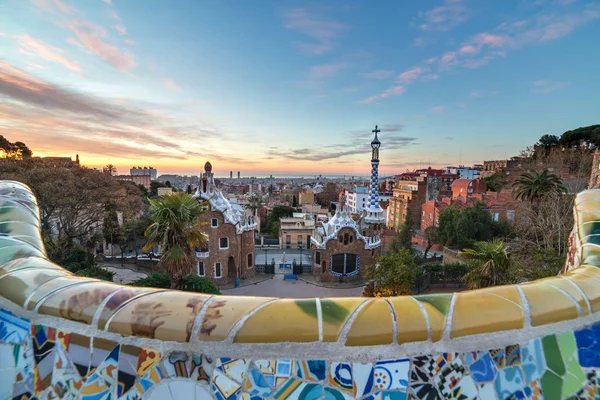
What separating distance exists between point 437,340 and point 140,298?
2.04 metres

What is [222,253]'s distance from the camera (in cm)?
2166

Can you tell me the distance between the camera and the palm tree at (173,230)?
40.2 ft

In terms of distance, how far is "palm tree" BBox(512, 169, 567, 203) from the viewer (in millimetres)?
19062

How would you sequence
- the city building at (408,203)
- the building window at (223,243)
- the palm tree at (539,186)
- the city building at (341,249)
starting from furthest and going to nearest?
the city building at (408,203) < the city building at (341,249) < the building window at (223,243) < the palm tree at (539,186)

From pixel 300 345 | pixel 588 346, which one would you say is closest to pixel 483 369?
pixel 588 346

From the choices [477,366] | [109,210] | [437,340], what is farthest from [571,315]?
[109,210]

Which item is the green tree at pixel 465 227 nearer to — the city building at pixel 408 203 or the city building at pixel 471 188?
the city building at pixel 471 188

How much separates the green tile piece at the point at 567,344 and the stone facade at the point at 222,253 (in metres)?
20.0

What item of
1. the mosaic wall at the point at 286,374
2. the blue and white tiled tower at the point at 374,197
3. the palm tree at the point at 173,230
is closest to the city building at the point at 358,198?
the blue and white tiled tower at the point at 374,197

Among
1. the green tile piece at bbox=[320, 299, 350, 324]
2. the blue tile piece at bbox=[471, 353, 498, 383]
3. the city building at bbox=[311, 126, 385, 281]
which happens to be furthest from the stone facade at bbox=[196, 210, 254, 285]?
the blue tile piece at bbox=[471, 353, 498, 383]

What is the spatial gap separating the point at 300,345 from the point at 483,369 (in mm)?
1234

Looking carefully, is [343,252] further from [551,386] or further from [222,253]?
[551,386]

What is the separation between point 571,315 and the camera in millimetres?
2172

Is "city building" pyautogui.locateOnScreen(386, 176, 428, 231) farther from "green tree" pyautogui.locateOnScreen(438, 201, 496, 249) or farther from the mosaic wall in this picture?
the mosaic wall
